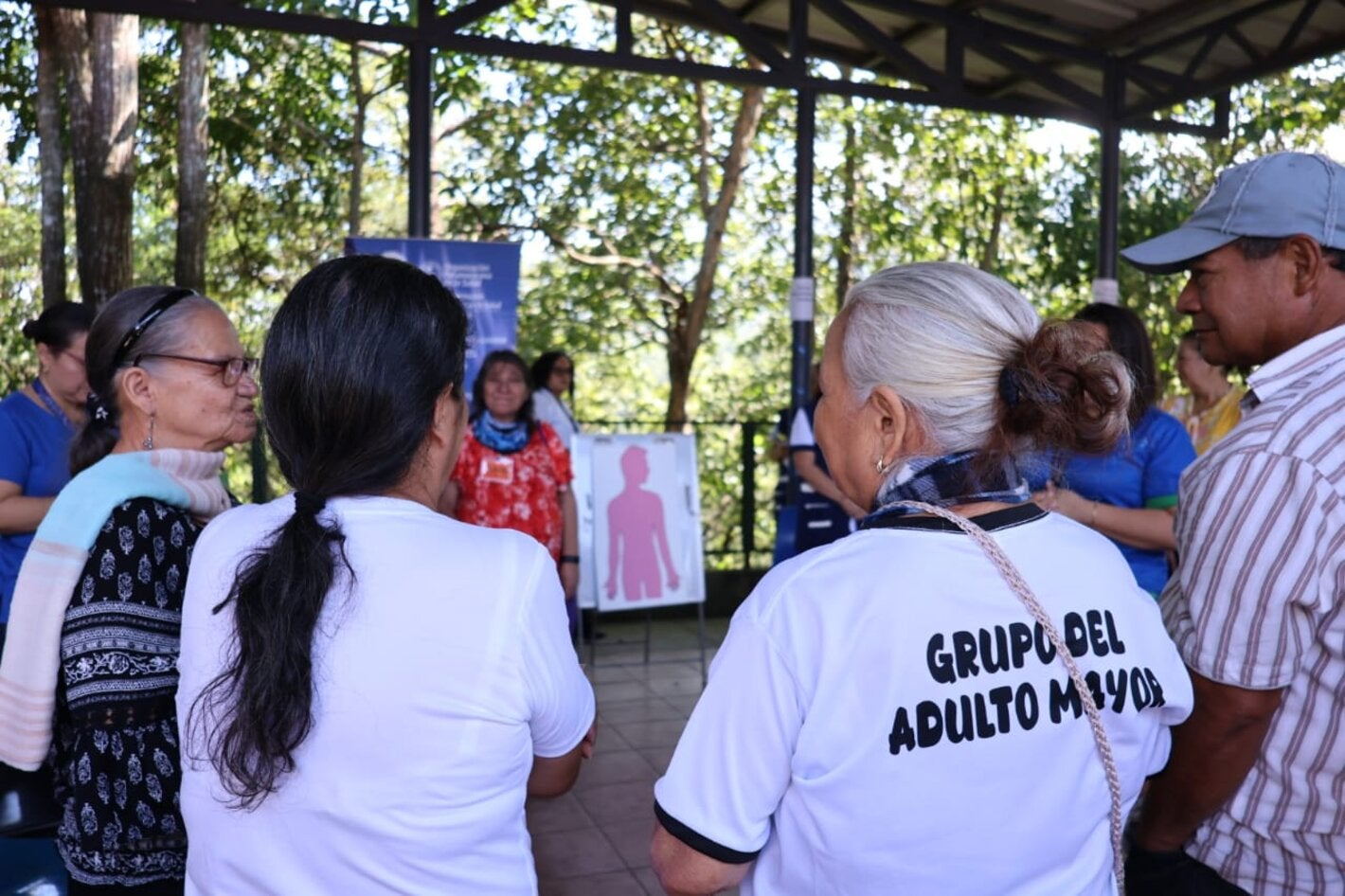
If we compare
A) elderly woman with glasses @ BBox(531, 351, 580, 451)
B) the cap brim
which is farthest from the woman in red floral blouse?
the cap brim

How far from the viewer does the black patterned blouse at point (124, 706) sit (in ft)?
4.47

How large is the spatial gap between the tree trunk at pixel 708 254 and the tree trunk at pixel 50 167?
15.2 feet

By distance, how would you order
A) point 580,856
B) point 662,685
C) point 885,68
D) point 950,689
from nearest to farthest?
point 950,689 < point 580,856 < point 662,685 < point 885,68

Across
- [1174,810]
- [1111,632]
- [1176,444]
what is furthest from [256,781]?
[1176,444]

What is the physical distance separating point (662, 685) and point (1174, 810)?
14.0 ft

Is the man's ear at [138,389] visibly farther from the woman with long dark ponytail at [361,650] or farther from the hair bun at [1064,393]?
the hair bun at [1064,393]

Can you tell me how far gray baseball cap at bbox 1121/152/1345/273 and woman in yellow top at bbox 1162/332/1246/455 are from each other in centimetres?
249

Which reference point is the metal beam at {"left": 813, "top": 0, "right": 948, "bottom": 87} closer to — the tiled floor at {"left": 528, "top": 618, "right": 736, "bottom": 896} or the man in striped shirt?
the tiled floor at {"left": 528, "top": 618, "right": 736, "bottom": 896}

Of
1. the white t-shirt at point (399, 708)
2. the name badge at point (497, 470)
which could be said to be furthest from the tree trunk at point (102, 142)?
the white t-shirt at point (399, 708)

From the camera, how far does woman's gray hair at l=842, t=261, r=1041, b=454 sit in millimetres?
1129

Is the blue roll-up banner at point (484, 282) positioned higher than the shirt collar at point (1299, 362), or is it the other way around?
the blue roll-up banner at point (484, 282)

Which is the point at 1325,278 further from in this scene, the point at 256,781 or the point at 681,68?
the point at 681,68

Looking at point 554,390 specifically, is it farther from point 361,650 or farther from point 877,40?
point 361,650

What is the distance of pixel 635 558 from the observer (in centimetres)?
585
